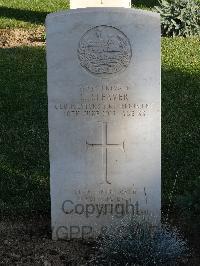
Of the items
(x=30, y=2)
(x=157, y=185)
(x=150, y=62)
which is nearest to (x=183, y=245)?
(x=157, y=185)

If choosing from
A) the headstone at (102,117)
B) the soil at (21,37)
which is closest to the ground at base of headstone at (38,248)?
the headstone at (102,117)

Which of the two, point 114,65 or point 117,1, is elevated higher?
point 117,1

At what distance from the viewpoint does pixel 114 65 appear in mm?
4301

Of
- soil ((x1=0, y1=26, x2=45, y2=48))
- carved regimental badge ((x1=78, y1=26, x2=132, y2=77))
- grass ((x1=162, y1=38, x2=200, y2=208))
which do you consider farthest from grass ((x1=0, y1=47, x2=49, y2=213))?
carved regimental badge ((x1=78, y1=26, x2=132, y2=77))

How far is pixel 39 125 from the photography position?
6871 mm

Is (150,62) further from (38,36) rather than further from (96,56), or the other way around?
(38,36)

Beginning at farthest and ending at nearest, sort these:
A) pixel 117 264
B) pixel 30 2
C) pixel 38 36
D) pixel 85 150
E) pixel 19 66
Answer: pixel 30 2, pixel 38 36, pixel 19 66, pixel 85 150, pixel 117 264

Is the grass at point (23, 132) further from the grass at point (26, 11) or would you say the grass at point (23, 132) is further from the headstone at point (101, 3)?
the grass at point (26, 11)

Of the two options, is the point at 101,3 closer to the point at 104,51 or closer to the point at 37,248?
the point at 104,51

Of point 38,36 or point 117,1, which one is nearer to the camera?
point 117,1

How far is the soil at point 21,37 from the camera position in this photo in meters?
10.2

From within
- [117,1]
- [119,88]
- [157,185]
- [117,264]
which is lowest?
[117,264]

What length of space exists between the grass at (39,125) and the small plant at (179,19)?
2.77 feet

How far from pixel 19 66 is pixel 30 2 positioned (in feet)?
15.8
